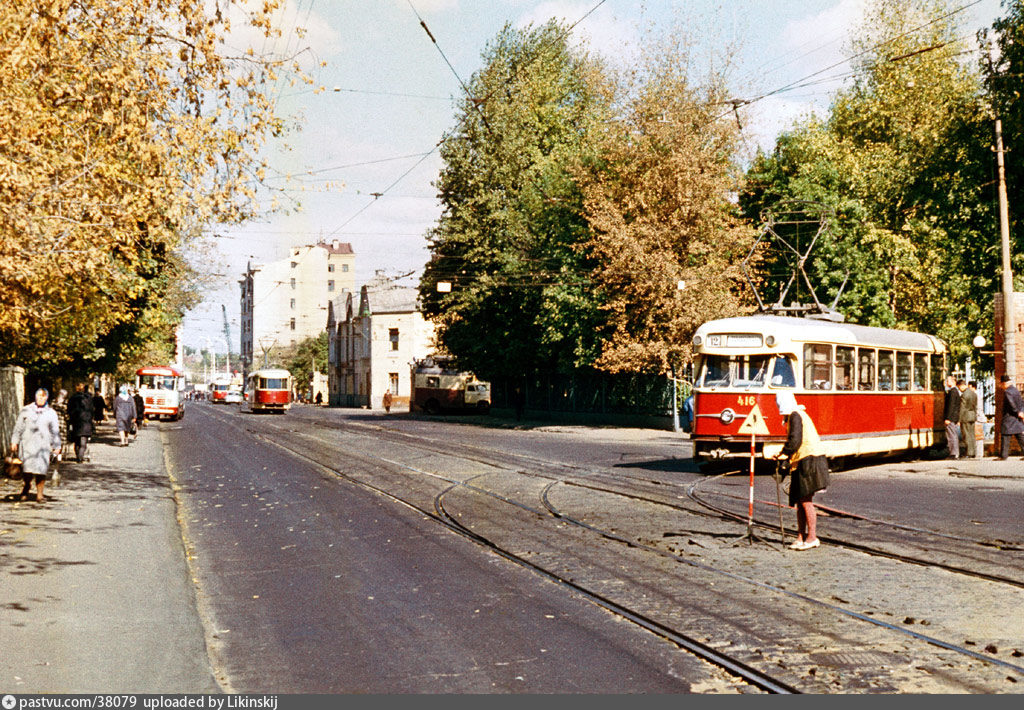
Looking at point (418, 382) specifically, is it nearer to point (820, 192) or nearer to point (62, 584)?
point (820, 192)

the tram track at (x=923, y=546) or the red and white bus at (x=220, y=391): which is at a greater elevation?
the red and white bus at (x=220, y=391)

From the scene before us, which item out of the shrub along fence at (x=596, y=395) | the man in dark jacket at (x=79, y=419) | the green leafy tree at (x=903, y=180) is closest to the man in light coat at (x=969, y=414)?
the green leafy tree at (x=903, y=180)

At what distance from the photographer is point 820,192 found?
46.0 metres

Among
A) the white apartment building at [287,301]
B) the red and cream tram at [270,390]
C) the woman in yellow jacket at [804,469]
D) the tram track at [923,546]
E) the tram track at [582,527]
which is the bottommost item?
the tram track at [923,546]

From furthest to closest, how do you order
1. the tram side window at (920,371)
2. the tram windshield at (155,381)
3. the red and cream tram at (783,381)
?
the tram windshield at (155,381), the tram side window at (920,371), the red and cream tram at (783,381)

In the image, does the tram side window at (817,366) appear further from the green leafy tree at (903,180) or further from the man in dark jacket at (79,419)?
the man in dark jacket at (79,419)

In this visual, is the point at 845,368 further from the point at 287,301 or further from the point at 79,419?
the point at 287,301

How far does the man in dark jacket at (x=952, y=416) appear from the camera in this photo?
2636 cm

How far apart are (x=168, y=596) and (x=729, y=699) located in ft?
17.4

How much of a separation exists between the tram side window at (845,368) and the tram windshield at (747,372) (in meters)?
1.55

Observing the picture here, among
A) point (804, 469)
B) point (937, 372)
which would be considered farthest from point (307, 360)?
point (804, 469)

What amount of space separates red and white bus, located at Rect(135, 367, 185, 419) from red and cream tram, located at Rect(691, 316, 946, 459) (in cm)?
4225
